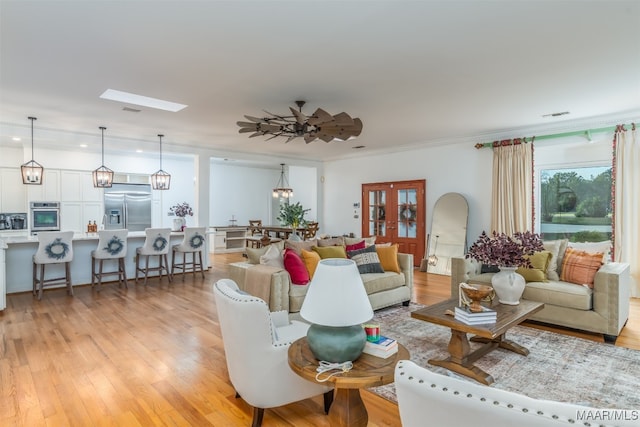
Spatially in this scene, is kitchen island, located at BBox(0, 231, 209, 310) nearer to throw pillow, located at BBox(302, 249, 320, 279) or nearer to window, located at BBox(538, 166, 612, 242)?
throw pillow, located at BBox(302, 249, 320, 279)

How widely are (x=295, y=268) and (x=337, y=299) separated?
231 centimetres

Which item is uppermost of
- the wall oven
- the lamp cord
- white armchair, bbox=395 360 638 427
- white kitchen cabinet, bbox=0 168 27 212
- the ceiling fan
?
the ceiling fan

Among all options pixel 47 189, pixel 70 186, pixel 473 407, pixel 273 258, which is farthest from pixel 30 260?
pixel 473 407

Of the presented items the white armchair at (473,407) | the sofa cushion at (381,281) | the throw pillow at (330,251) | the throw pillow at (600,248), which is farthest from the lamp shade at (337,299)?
the throw pillow at (600,248)

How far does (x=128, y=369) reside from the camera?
295cm

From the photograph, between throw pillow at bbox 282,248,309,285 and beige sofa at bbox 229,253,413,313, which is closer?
Answer: beige sofa at bbox 229,253,413,313

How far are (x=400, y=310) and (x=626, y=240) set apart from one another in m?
3.48

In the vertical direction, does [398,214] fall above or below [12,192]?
below

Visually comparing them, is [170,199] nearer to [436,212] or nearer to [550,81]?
[436,212]

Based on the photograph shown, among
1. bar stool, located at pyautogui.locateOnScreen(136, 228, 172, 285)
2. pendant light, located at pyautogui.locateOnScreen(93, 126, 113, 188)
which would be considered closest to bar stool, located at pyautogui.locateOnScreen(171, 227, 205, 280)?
bar stool, located at pyautogui.locateOnScreen(136, 228, 172, 285)

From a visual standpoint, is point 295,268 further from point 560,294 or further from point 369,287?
point 560,294

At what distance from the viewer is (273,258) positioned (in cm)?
399

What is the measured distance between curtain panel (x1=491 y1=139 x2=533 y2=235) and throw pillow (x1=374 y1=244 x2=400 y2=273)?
2564mm

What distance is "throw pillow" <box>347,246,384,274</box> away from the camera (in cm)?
459
